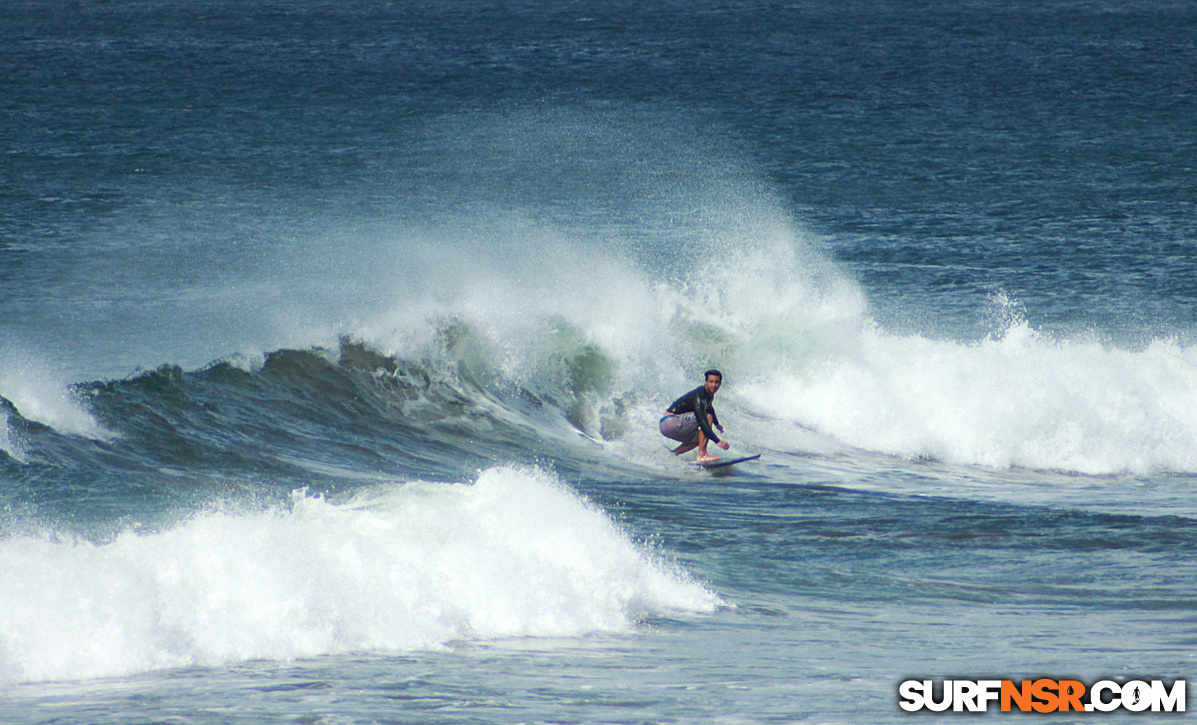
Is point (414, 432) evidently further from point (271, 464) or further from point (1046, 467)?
point (1046, 467)

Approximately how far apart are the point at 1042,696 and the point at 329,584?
13.8 feet

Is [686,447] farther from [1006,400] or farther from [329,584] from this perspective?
[329,584]

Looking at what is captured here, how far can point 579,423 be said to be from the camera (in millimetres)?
14938

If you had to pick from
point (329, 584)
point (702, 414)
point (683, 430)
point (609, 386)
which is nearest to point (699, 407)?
point (702, 414)

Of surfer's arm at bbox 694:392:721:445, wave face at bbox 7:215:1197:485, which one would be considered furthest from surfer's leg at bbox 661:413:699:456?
wave face at bbox 7:215:1197:485

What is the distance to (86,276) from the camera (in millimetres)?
21391

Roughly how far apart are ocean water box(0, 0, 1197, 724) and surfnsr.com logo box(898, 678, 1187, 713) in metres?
0.24

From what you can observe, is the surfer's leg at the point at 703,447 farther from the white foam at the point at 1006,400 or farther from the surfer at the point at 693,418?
the white foam at the point at 1006,400

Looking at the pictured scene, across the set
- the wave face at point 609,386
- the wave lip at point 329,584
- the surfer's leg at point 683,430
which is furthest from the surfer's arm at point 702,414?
the wave lip at point 329,584

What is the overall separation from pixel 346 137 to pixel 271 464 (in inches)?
1360

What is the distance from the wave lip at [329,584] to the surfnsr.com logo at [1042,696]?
2.04m

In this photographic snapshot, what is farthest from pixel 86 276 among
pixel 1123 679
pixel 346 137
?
pixel 346 137

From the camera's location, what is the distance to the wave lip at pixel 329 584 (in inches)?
261

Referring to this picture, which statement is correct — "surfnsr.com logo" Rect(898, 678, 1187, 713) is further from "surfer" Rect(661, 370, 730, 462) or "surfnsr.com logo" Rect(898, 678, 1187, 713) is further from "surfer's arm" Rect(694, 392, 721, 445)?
"surfer" Rect(661, 370, 730, 462)
